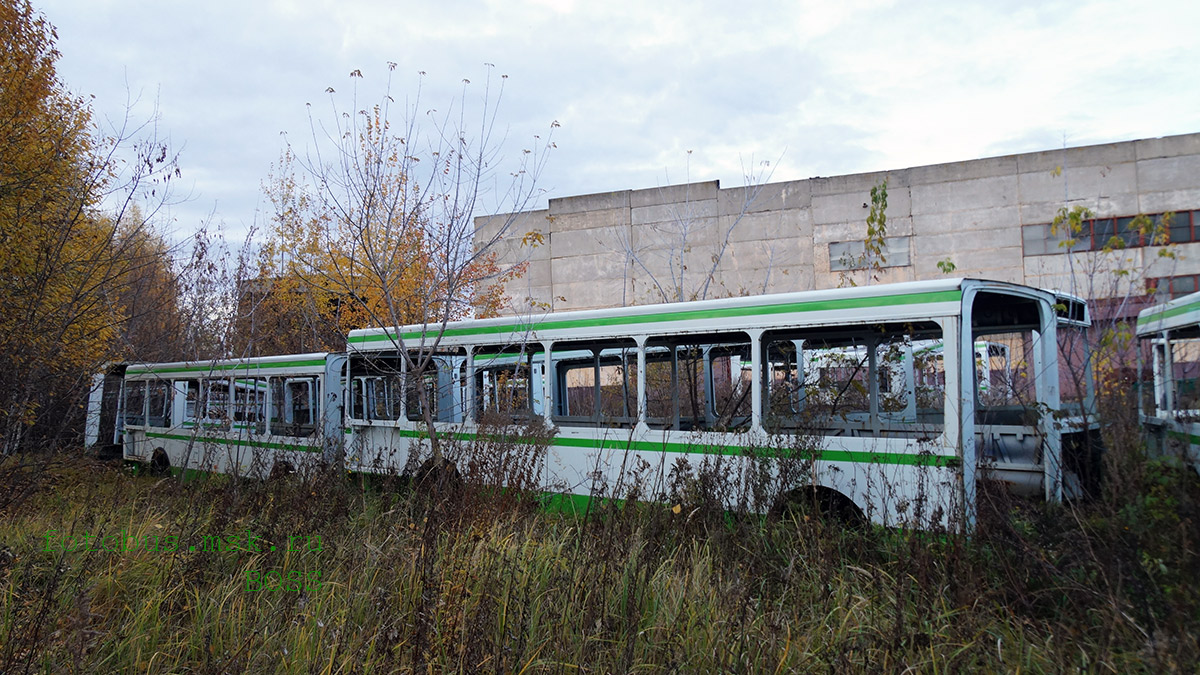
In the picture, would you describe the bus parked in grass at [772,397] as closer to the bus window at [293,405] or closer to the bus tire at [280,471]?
the bus tire at [280,471]

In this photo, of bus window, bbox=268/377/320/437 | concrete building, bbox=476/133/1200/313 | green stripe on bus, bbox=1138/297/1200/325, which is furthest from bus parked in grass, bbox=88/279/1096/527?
concrete building, bbox=476/133/1200/313

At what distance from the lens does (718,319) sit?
765 cm

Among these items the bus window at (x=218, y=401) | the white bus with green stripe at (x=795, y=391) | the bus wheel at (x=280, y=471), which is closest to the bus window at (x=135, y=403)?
the bus window at (x=218, y=401)

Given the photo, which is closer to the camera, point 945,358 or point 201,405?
point 945,358

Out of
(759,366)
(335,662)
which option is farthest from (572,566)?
(759,366)

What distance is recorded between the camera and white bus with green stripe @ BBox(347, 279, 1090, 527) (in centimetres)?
627

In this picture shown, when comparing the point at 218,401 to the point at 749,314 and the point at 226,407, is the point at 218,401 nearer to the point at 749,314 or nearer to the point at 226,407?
the point at 226,407

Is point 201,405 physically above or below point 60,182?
below

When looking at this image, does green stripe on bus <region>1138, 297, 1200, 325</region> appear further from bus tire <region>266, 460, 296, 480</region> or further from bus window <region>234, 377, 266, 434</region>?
bus window <region>234, 377, 266, 434</region>

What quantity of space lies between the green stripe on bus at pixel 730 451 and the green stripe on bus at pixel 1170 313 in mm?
Result: 2865

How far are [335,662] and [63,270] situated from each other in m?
6.75

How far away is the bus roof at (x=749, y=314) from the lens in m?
6.45

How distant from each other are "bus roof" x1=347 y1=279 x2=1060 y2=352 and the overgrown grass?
1889mm

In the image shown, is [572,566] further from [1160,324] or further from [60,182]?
[60,182]
